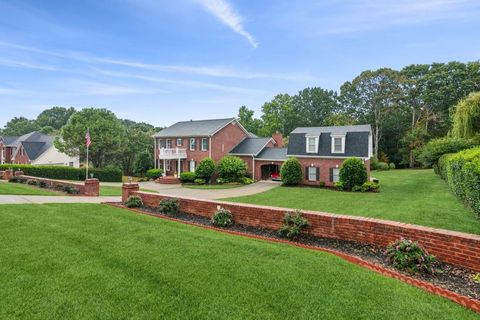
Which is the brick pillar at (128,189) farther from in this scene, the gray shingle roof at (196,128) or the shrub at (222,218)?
the gray shingle roof at (196,128)

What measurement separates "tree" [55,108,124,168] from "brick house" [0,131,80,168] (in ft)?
20.6

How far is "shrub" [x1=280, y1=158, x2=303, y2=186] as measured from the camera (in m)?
25.2

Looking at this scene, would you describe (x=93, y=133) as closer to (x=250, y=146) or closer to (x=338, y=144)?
(x=250, y=146)

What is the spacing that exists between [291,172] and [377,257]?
1955 cm

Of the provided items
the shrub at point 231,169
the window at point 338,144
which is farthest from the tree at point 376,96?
the shrub at point 231,169

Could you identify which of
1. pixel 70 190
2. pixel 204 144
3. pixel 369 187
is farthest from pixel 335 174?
pixel 70 190

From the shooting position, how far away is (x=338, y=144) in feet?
81.7

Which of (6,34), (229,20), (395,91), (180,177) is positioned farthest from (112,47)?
(395,91)

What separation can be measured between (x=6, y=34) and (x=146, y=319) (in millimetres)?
16391

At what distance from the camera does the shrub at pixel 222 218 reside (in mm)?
8234

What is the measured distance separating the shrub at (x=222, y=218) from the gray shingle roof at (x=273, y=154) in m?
20.6

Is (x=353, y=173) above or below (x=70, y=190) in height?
above

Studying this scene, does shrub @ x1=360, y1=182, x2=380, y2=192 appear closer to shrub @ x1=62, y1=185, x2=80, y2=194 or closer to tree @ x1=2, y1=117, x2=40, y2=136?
shrub @ x1=62, y1=185, x2=80, y2=194

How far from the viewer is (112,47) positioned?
1748 centimetres
